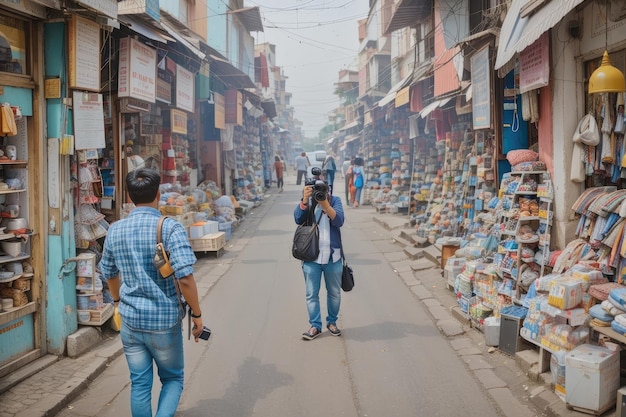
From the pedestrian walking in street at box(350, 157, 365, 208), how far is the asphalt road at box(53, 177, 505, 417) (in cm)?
1109

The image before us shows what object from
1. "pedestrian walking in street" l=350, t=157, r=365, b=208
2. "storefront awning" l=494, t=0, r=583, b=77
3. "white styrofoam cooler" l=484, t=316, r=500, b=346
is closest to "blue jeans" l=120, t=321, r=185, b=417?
"white styrofoam cooler" l=484, t=316, r=500, b=346

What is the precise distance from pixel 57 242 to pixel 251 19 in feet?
69.6

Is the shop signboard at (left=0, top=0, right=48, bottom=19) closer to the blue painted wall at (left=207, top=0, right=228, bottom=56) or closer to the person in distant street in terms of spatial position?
the blue painted wall at (left=207, top=0, right=228, bottom=56)

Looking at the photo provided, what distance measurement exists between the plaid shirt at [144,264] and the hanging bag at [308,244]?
2544 millimetres

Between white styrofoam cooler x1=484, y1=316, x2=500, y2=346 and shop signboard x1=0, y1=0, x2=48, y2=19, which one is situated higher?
shop signboard x1=0, y1=0, x2=48, y2=19

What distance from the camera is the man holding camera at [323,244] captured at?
20.6 feet

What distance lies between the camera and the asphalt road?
193 inches

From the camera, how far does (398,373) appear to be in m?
5.66

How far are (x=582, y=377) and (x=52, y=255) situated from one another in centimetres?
526

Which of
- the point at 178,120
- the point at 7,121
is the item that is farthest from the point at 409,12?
the point at 7,121

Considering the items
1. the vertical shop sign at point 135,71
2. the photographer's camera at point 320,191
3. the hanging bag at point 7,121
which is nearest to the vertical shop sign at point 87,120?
the hanging bag at point 7,121

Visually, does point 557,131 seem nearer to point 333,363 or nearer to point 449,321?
point 449,321

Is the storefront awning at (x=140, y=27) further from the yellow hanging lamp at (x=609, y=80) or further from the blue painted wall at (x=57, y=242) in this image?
the yellow hanging lamp at (x=609, y=80)

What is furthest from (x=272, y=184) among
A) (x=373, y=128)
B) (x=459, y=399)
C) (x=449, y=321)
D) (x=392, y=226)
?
(x=459, y=399)
